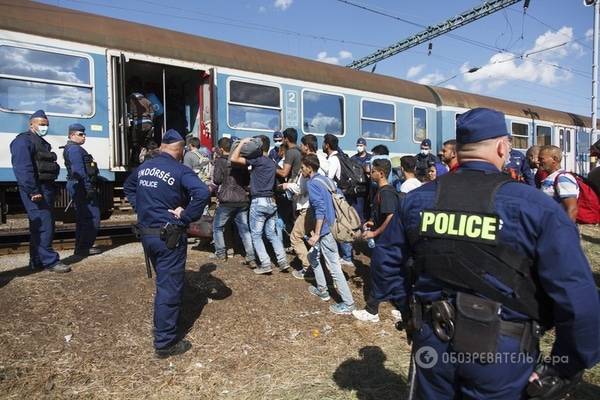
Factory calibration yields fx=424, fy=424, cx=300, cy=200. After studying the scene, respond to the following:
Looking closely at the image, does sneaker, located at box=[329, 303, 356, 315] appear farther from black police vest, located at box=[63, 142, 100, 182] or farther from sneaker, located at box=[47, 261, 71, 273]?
black police vest, located at box=[63, 142, 100, 182]

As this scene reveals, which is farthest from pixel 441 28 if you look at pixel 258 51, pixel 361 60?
pixel 258 51

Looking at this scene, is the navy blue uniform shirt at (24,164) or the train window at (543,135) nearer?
the navy blue uniform shirt at (24,164)

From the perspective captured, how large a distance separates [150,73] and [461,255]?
7.14 metres

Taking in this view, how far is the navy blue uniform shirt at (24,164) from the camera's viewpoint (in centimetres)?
446

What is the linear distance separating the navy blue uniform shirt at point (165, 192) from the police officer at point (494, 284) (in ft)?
6.79

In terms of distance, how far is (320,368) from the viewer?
333cm

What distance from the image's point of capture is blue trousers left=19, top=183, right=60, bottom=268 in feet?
15.3

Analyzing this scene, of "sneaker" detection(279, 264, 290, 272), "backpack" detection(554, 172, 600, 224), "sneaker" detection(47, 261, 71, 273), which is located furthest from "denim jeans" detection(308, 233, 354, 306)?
"sneaker" detection(47, 261, 71, 273)

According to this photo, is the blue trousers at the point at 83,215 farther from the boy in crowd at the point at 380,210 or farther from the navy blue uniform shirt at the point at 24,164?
the boy in crowd at the point at 380,210

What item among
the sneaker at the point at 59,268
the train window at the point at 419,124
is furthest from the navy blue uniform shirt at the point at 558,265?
the train window at the point at 419,124

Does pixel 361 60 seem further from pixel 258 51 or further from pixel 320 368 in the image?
pixel 320 368

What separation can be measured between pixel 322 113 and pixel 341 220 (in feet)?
13.4

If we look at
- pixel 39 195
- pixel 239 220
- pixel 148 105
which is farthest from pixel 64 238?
pixel 239 220

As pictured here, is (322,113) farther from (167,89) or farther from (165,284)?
(165,284)
